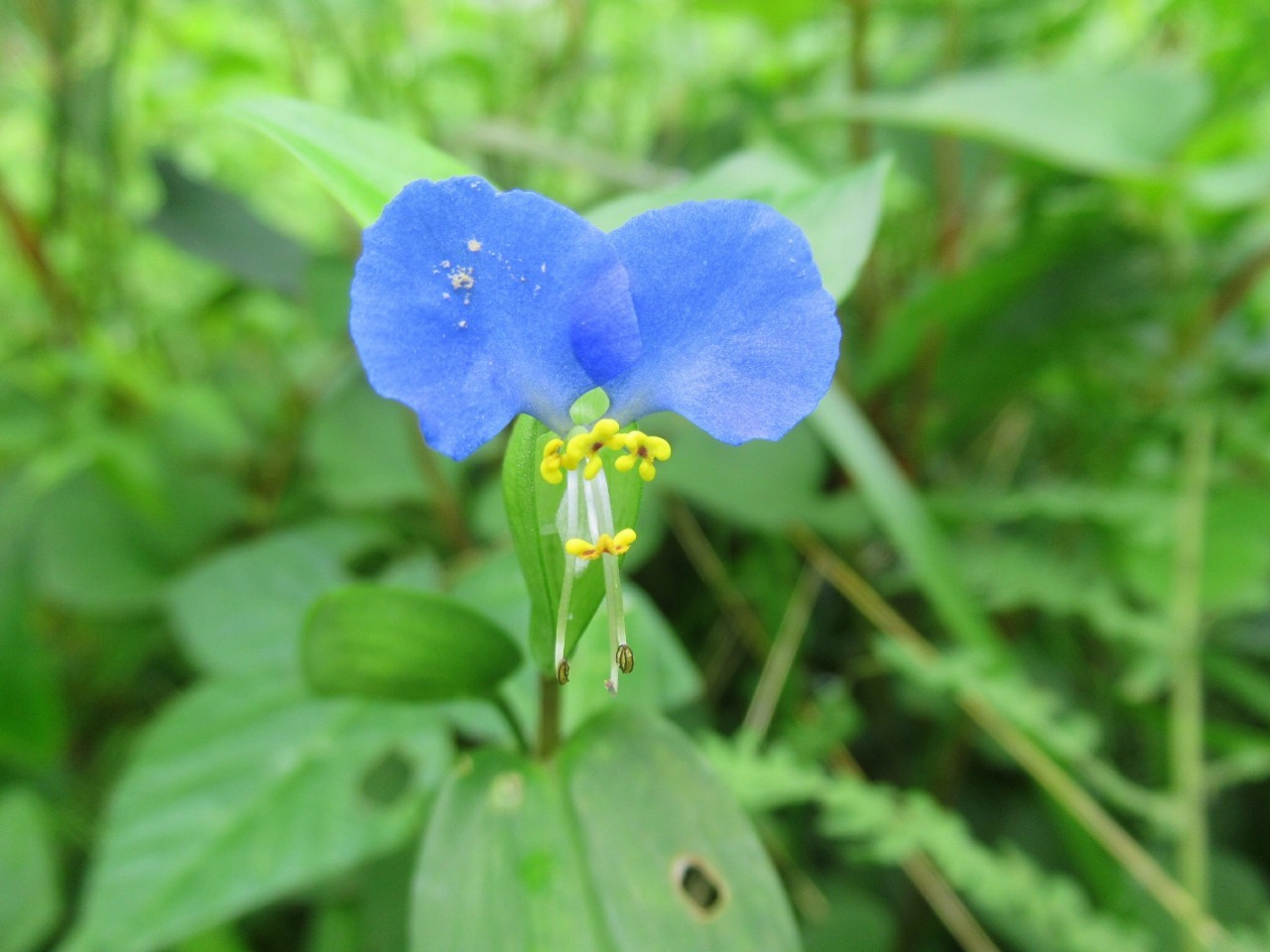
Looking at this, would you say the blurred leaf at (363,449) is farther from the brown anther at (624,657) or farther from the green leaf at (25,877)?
the brown anther at (624,657)

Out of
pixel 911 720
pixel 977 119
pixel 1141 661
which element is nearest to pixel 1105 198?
pixel 977 119

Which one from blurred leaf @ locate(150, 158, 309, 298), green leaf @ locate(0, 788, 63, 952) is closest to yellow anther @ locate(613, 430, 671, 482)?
green leaf @ locate(0, 788, 63, 952)

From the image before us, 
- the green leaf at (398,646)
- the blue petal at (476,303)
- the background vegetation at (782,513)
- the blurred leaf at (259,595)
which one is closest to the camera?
the blue petal at (476,303)

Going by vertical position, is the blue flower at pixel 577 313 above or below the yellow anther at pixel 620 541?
above

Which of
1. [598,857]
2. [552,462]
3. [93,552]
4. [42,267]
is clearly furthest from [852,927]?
[42,267]

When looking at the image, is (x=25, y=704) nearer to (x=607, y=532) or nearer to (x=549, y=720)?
(x=549, y=720)

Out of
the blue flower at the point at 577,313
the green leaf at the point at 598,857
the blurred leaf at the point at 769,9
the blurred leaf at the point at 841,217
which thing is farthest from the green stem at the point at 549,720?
the blurred leaf at the point at 769,9

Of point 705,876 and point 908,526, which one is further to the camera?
point 908,526

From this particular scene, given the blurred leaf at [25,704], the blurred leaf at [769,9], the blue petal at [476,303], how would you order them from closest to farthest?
1. the blue petal at [476,303]
2. the blurred leaf at [25,704]
3. the blurred leaf at [769,9]
